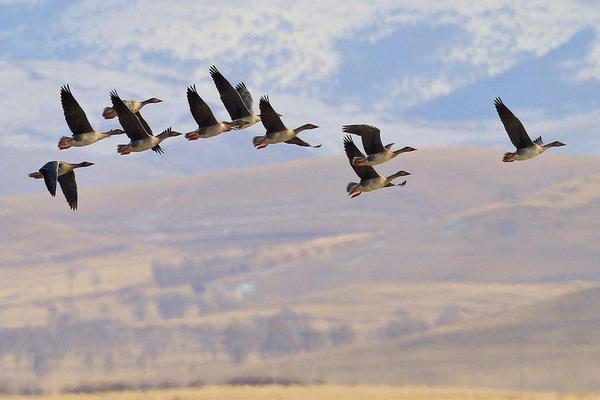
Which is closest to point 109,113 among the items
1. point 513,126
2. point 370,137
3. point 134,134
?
point 134,134

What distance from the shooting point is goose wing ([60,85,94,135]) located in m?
46.3

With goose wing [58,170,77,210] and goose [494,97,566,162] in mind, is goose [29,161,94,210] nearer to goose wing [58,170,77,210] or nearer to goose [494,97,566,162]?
goose wing [58,170,77,210]

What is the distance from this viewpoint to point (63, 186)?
161 ft

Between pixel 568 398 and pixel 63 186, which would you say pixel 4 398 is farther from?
pixel 63 186

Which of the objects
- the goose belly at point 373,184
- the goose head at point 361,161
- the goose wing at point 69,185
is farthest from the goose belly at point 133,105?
the goose belly at point 373,184

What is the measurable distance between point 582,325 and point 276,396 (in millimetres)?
88750

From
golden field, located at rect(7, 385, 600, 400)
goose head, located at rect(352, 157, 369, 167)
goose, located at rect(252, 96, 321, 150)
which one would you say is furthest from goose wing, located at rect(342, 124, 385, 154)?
golden field, located at rect(7, 385, 600, 400)

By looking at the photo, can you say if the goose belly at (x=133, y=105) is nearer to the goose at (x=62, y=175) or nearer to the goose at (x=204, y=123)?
the goose at (x=204, y=123)

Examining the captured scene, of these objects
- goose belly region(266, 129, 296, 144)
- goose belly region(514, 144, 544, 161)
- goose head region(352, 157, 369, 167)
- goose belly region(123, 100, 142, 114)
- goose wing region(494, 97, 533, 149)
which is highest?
goose belly region(123, 100, 142, 114)

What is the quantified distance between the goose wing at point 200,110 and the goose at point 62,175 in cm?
346

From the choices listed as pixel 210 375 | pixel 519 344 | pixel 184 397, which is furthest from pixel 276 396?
pixel 519 344

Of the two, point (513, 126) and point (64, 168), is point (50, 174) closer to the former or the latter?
point (64, 168)

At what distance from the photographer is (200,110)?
4769cm

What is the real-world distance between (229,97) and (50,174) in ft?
26.8
